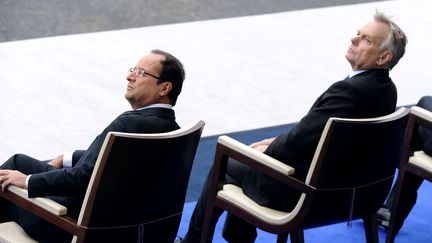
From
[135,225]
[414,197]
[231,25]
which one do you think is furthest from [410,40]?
[135,225]

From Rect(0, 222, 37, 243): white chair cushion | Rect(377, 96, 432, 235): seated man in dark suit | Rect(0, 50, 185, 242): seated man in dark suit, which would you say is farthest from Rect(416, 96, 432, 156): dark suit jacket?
Rect(0, 222, 37, 243): white chair cushion

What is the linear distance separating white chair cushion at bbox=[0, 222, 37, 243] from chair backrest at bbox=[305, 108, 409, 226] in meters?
1.12

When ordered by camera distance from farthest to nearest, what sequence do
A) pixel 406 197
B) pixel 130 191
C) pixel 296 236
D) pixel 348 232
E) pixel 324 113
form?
pixel 348 232 → pixel 406 197 → pixel 324 113 → pixel 296 236 → pixel 130 191

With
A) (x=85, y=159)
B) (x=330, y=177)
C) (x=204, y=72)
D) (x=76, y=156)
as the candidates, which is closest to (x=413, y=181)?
(x=330, y=177)

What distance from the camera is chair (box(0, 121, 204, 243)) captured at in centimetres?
387

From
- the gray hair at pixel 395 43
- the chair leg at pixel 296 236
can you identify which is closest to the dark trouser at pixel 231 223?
the chair leg at pixel 296 236

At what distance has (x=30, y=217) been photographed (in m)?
4.16

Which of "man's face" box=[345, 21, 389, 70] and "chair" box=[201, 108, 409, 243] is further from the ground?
"man's face" box=[345, 21, 389, 70]

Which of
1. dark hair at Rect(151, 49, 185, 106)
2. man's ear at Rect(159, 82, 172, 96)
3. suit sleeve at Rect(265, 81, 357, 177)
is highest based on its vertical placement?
dark hair at Rect(151, 49, 185, 106)

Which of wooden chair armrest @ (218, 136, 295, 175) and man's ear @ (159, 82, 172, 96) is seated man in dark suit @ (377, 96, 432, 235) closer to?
wooden chair armrest @ (218, 136, 295, 175)

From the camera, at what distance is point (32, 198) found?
4039 mm

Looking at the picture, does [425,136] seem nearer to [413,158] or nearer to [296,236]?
[413,158]

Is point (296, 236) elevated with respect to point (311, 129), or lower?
lower

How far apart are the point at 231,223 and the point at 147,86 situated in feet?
2.50
